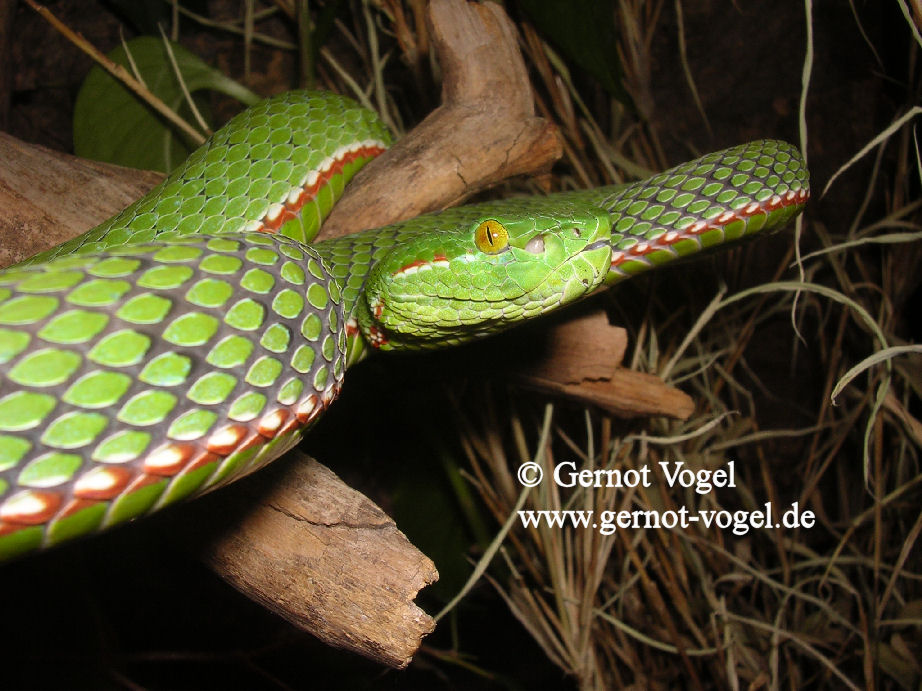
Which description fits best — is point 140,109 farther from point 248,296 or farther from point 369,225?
point 248,296

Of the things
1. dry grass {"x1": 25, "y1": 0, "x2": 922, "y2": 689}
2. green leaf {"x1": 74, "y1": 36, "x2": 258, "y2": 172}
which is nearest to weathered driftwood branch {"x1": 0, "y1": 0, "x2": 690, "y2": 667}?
green leaf {"x1": 74, "y1": 36, "x2": 258, "y2": 172}

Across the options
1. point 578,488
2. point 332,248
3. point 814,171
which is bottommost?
point 578,488

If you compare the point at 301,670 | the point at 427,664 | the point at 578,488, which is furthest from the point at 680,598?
the point at 301,670

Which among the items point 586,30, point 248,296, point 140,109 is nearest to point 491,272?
point 248,296

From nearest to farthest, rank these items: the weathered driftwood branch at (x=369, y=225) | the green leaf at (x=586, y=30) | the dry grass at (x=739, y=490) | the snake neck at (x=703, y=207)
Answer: the weathered driftwood branch at (x=369, y=225) → the snake neck at (x=703, y=207) → the green leaf at (x=586, y=30) → the dry grass at (x=739, y=490)

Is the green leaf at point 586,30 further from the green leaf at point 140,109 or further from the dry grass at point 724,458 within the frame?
the green leaf at point 140,109

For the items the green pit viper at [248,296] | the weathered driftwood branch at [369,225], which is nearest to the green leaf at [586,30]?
the weathered driftwood branch at [369,225]

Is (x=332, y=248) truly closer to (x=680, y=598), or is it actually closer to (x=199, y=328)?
(x=199, y=328)
